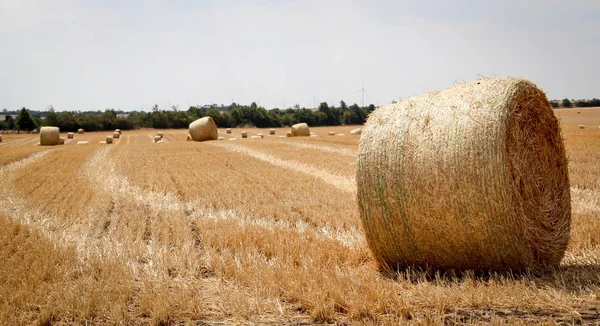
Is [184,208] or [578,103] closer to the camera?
[184,208]

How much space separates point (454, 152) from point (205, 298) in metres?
3.06

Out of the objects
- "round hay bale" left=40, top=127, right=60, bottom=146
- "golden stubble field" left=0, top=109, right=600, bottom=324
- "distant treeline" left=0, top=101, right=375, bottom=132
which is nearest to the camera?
"golden stubble field" left=0, top=109, right=600, bottom=324

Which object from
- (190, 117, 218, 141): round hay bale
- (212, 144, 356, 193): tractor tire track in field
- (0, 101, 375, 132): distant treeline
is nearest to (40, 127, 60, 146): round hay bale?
(190, 117, 218, 141): round hay bale

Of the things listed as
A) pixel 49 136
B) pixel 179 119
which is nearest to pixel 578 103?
pixel 179 119

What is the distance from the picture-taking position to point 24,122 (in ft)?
228

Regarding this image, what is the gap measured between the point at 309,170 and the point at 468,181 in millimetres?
A: 10856

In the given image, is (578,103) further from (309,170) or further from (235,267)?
(235,267)

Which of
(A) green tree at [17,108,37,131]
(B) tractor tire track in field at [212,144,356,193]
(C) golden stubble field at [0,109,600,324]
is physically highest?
(A) green tree at [17,108,37,131]

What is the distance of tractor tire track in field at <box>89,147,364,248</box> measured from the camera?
7996mm

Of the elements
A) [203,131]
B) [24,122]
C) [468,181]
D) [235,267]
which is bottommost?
[235,267]

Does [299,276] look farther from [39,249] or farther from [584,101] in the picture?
[584,101]

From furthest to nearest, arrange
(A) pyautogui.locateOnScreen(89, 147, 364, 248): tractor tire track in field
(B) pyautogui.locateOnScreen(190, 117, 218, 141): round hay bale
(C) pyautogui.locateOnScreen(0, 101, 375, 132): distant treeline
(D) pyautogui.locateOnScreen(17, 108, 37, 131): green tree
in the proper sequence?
(D) pyautogui.locateOnScreen(17, 108, 37, 131): green tree → (C) pyautogui.locateOnScreen(0, 101, 375, 132): distant treeline → (B) pyautogui.locateOnScreen(190, 117, 218, 141): round hay bale → (A) pyautogui.locateOnScreen(89, 147, 364, 248): tractor tire track in field

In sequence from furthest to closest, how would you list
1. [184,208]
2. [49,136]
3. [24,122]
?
1. [24,122]
2. [49,136]
3. [184,208]

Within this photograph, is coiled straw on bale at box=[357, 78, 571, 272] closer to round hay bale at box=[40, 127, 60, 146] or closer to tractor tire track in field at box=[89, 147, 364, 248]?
tractor tire track in field at box=[89, 147, 364, 248]
